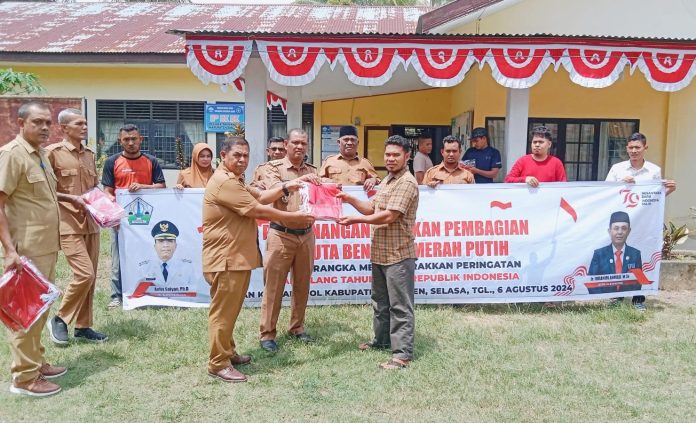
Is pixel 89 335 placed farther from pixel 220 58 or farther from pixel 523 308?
pixel 523 308

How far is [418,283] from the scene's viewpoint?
5.97 meters

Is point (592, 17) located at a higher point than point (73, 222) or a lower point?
higher

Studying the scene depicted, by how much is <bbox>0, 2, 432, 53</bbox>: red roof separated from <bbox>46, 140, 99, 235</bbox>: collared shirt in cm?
1001

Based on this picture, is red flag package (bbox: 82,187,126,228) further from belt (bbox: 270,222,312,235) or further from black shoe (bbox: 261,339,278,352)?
black shoe (bbox: 261,339,278,352)

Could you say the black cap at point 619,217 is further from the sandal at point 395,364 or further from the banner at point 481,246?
the sandal at point 395,364

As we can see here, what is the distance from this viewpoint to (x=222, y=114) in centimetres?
1473

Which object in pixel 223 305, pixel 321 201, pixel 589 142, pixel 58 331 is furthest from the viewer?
pixel 589 142

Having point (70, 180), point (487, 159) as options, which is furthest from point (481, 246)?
point (70, 180)

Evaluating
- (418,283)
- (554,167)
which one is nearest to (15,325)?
(418,283)

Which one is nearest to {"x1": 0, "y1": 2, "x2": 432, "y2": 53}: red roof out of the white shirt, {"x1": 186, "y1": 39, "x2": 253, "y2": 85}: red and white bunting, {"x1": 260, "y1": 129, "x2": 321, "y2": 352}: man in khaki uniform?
the white shirt

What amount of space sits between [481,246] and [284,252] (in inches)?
90.5

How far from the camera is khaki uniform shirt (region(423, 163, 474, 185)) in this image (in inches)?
238

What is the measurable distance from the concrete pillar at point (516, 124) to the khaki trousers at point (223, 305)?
485 centimetres

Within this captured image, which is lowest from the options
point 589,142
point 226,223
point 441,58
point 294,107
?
point 226,223
